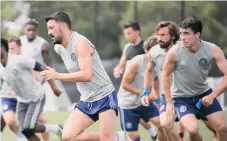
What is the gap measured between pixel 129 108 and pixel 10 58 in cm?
182

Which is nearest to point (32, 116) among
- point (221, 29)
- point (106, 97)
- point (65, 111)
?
point (106, 97)

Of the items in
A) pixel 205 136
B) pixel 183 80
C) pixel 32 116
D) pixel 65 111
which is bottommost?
pixel 65 111

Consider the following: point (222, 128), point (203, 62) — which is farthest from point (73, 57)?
point (222, 128)

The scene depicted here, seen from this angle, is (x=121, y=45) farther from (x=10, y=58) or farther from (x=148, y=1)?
(x=10, y=58)

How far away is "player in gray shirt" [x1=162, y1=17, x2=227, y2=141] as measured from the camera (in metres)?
8.91

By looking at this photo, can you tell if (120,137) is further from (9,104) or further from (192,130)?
(9,104)

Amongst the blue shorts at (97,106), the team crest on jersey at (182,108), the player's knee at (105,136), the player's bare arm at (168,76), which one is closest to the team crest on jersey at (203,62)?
the player's bare arm at (168,76)

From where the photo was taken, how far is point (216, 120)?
9070 mm

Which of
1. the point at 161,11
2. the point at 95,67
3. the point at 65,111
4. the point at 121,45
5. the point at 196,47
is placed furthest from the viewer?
the point at 121,45

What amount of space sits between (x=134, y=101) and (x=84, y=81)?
2.72 meters

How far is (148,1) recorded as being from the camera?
19594mm

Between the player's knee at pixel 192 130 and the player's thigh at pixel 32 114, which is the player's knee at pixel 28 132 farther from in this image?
the player's knee at pixel 192 130

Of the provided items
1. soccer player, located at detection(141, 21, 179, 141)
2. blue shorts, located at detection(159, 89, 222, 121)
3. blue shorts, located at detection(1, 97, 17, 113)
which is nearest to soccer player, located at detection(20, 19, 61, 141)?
blue shorts, located at detection(1, 97, 17, 113)

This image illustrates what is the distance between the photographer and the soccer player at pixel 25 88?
412 inches
